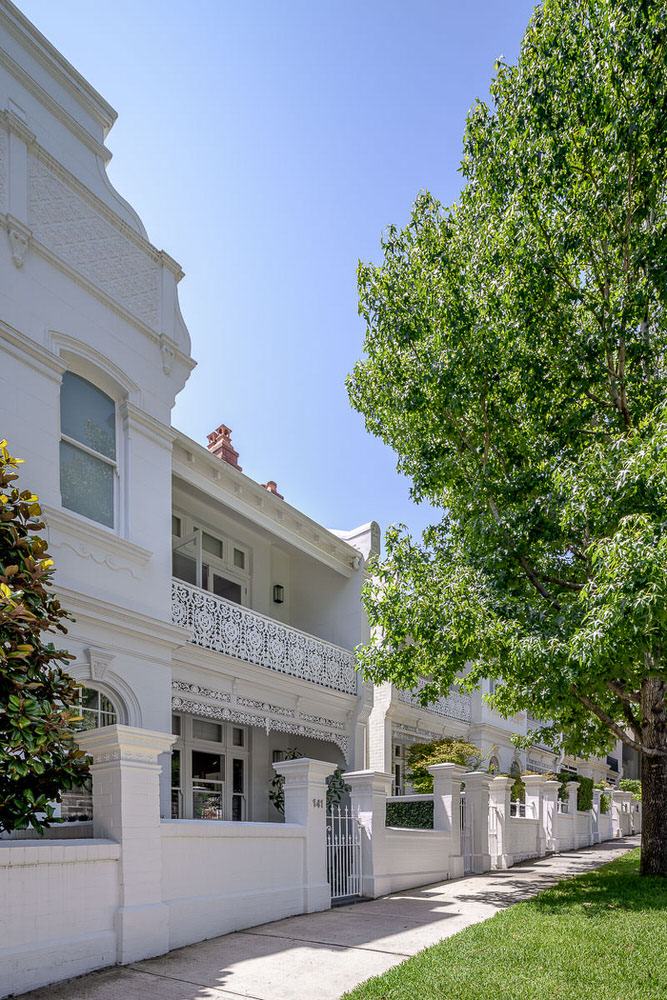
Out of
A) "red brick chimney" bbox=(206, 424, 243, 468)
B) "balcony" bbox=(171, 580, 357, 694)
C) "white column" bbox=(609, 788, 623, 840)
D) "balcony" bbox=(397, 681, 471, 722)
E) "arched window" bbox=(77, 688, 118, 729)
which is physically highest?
"red brick chimney" bbox=(206, 424, 243, 468)

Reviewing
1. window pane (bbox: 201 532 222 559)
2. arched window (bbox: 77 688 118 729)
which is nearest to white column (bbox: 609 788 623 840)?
window pane (bbox: 201 532 222 559)

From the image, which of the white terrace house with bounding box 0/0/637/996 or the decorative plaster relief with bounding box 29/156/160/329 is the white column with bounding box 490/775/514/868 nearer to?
the white terrace house with bounding box 0/0/637/996

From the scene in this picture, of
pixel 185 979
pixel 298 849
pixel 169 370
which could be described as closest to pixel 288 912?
pixel 298 849

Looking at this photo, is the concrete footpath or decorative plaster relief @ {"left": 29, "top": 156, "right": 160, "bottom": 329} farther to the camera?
decorative plaster relief @ {"left": 29, "top": 156, "right": 160, "bottom": 329}

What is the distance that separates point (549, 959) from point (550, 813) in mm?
13445

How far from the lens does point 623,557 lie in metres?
8.34

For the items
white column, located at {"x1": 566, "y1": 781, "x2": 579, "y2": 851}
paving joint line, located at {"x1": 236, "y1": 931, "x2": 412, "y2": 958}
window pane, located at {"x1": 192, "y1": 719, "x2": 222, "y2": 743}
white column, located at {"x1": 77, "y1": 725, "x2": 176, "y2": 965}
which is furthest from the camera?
white column, located at {"x1": 566, "y1": 781, "x2": 579, "y2": 851}

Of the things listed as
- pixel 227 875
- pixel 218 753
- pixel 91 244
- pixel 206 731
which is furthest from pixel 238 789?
pixel 91 244

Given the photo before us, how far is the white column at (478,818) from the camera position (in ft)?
47.1

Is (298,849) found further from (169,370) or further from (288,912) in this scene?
(169,370)

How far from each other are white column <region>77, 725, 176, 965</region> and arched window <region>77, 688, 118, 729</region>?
8.49ft

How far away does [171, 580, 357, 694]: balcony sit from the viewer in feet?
40.6

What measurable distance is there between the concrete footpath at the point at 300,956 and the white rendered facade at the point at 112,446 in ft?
10.1

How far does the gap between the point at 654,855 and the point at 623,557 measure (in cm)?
540
